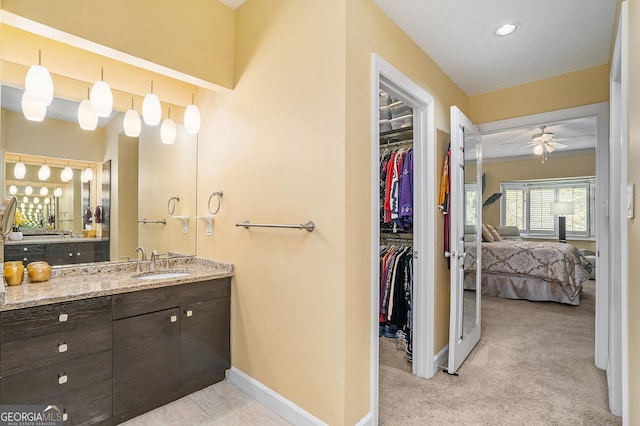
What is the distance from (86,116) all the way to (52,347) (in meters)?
1.47

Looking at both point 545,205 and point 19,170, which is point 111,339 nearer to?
point 19,170

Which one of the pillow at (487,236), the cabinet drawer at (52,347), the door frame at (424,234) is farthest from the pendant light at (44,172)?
the pillow at (487,236)

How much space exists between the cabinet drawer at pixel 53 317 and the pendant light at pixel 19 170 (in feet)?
3.22

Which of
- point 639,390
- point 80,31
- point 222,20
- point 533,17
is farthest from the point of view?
point 222,20

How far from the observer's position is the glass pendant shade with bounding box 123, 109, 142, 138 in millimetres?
2402

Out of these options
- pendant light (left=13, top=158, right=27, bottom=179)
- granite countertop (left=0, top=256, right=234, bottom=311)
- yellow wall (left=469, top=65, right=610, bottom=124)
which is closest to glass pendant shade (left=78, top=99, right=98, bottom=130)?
pendant light (left=13, top=158, right=27, bottom=179)

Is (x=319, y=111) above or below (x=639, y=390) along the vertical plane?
above

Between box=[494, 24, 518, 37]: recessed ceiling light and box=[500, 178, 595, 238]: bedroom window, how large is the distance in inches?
256

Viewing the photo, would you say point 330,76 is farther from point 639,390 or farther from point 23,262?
point 23,262

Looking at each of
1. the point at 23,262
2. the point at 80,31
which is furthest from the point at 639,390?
the point at 23,262

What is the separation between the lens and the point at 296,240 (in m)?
1.93

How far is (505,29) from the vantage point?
7.24 ft

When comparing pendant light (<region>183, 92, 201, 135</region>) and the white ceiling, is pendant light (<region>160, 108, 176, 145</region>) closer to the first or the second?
pendant light (<region>183, 92, 201, 135</region>)

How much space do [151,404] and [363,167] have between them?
192 centimetres
